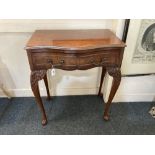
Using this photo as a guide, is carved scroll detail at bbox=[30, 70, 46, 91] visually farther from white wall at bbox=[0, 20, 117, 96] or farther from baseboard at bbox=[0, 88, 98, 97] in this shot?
baseboard at bbox=[0, 88, 98, 97]

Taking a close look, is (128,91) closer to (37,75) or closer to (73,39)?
(73,39)

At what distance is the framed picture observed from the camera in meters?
1.16

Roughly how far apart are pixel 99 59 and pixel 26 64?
80cm

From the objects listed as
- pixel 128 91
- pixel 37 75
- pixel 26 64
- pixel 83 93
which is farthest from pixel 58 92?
pixel 128 91

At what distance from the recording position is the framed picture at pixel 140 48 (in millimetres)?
1162

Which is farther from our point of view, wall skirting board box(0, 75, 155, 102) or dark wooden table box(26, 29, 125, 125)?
wall skirting board box(0, 75, 155, 102)

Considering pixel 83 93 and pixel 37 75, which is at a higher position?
pixel 37 75

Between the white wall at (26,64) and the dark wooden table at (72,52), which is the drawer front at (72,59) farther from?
the white wall at (26,64)

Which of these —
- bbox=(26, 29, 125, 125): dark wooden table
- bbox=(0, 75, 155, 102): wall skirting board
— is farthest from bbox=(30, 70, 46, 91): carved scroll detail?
bbox=(0, 75, 155, 102): wall skirting board

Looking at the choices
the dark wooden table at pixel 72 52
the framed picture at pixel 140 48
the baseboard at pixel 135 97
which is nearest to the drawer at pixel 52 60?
the dark wooden table at pixel 72 52

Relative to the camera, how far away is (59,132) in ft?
4.31

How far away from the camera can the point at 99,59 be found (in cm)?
101

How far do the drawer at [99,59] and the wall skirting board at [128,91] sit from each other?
1.75 ft
